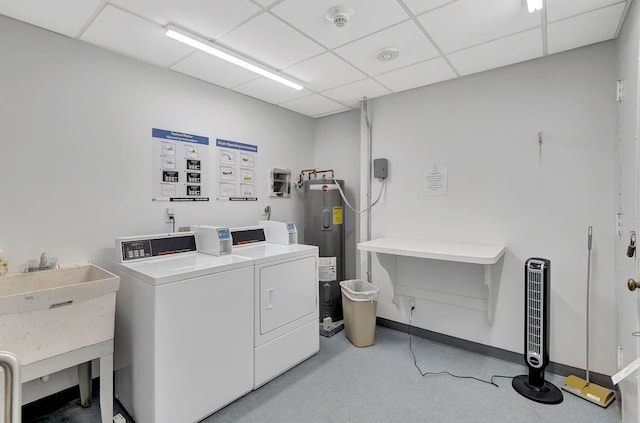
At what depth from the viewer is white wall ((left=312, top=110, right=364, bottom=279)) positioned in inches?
154

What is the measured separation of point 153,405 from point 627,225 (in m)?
2.97

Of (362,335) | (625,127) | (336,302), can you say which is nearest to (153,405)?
(362,335)

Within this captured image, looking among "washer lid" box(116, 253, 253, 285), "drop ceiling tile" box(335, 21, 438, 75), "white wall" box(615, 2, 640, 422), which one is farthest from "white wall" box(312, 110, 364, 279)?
"white wall" box(615, 2, 640, 422)

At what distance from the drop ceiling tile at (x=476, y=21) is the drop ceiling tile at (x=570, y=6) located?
0.27 ft

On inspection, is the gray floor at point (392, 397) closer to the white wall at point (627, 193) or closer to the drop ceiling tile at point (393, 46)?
the white wall at point (627, 193)

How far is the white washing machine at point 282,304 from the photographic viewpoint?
2.37 metres

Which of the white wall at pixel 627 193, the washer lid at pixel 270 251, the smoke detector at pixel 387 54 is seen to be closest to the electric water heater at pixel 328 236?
the washer lid at pixel 270 251

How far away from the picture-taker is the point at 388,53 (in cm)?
242

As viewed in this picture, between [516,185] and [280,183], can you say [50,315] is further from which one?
[516,185]

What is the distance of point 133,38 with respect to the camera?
2.21m

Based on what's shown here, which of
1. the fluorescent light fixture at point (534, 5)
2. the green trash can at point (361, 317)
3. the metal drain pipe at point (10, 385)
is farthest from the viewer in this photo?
the green trash can at point (361, 317)

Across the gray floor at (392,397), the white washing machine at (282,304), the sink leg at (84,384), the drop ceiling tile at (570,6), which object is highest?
the drop ceiling tile at (570,6)

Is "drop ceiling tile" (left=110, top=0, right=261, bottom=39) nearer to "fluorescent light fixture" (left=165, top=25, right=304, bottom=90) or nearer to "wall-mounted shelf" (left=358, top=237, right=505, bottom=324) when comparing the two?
"fluorescent light fixture" (left=165, top=25, right=304, bottom=90)

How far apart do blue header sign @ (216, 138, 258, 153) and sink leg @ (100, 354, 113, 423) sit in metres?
1.99
